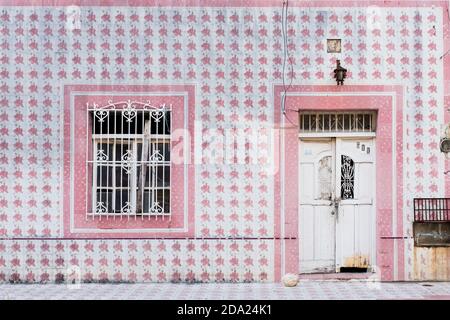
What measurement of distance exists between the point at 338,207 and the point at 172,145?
8.54ft

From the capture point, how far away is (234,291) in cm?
970

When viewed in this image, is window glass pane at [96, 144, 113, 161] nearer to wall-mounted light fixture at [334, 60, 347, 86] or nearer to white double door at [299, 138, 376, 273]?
white double door at [299, 138, 376, 273]

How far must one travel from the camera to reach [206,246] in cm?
1034

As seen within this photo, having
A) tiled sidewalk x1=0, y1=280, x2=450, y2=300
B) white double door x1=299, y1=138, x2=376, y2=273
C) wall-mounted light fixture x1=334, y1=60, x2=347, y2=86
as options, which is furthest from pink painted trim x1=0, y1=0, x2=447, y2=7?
tiled sidewalk x1=0, y1=280, x2=450, y2=300

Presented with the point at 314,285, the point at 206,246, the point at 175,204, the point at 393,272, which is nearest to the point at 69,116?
the point at 175,204

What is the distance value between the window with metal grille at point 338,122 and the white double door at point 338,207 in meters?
0.15

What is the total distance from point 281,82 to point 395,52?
5.62ft

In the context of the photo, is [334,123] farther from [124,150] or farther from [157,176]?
[124,150]

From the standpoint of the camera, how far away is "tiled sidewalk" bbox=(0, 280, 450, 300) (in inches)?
367

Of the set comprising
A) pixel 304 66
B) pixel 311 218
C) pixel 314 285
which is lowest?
pixel 314 285

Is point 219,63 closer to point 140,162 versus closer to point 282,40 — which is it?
point 282,40

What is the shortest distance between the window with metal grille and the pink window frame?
174 centimetres

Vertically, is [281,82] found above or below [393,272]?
above

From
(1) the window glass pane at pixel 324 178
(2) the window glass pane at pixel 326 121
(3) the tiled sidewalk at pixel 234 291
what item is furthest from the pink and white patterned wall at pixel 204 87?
(1) the window glass pane at pixel 324 178
